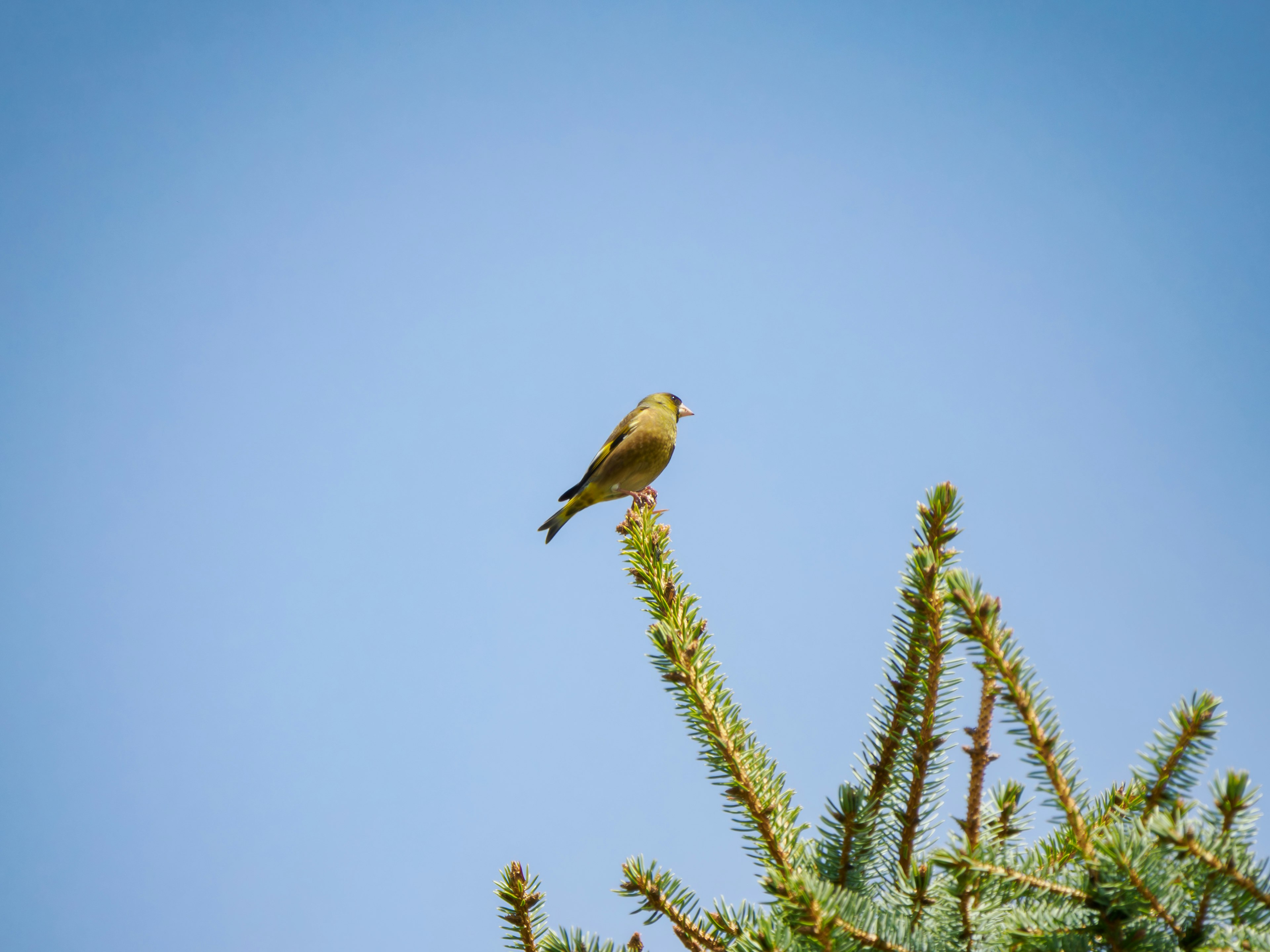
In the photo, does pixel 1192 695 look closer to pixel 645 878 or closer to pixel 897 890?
pixel 897 890

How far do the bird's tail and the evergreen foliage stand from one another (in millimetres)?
5889

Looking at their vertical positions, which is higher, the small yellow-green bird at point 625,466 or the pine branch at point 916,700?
the small yellow-green bird at point 625,466

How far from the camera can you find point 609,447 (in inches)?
336

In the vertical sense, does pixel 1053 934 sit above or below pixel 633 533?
below

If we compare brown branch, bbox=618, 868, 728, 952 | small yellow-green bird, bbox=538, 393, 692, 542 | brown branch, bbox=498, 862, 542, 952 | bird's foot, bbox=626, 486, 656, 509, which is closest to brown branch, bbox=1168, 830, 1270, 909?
brown branch, bbox=618, 868, 728, 952

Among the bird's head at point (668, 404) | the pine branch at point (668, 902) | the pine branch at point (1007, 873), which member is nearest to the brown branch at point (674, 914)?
the pine branch at point (668, 902)

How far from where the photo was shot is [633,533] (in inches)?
109

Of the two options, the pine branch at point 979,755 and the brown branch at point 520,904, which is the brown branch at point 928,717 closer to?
the pine branch at point 979,755

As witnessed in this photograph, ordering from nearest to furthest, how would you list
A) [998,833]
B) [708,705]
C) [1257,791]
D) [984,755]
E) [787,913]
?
[1257,791] < [787,913] < [984,755] < [998,833] < [708,705]

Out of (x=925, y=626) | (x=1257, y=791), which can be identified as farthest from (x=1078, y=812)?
(x=925, y=626)

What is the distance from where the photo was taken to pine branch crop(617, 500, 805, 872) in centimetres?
202

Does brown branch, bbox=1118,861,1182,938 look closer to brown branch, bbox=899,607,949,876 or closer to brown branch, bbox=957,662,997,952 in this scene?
brown branch, bbox=957,662,997,952

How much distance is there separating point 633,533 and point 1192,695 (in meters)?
1.65

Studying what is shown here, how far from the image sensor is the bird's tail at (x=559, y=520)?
8.14m
